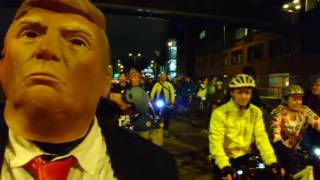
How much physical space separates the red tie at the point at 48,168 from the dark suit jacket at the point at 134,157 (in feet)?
0.86

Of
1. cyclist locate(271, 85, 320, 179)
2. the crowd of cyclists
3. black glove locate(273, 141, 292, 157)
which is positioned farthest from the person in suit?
cyclist locate(271, 85, 320, 179)

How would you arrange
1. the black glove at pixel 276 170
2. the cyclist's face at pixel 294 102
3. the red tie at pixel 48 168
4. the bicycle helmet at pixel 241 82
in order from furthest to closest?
the cyclist's face at pixel 294 102 < the bicycle helmet at pixel 241 82 < the black glove at pixel 276 170 < the red tie at pixel 48 168

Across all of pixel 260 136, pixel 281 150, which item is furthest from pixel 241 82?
pixel 281 150

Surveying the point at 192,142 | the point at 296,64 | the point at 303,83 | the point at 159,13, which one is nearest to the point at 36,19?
the point at 192,142

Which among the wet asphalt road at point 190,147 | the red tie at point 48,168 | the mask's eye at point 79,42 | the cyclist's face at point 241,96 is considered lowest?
the wet asphalt road at point 190,147

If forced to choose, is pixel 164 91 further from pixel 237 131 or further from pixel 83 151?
pixel 83 151

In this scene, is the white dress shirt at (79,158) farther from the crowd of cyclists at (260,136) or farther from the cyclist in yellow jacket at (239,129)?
the cyclist in yellow jacket at (239,129)

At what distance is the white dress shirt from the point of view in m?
1.66

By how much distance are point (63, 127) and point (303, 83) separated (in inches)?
905

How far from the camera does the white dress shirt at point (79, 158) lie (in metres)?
1.66

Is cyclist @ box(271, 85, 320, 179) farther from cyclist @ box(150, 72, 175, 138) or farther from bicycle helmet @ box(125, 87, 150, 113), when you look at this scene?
cyclist @ box(150, 72, 175, 138)

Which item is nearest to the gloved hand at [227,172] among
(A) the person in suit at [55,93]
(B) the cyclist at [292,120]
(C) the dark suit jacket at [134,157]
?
(B) the cyclist at [292,120]

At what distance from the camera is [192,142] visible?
12.8 metres

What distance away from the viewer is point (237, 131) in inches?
195
